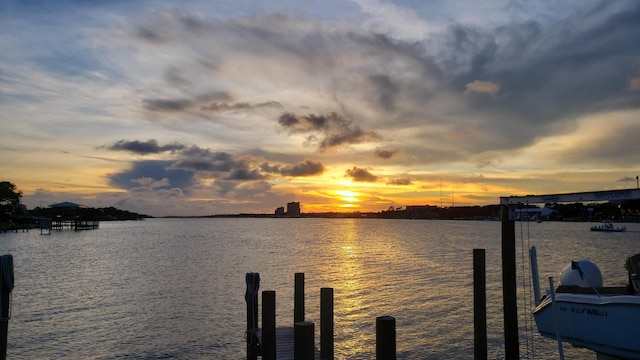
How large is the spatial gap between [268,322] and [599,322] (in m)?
8.35

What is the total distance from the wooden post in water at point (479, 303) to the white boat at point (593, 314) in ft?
4.99

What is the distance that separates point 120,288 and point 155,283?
3.60 meters

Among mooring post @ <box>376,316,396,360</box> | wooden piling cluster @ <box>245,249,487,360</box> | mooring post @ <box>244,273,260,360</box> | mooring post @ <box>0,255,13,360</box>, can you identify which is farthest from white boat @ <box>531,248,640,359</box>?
mooring post @ <box>0,255,13,360</box>

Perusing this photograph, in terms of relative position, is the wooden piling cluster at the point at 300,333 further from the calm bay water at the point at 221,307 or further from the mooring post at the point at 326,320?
the calm bay water at the point at 221,307

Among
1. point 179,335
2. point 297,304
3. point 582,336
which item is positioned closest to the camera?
point 582,336

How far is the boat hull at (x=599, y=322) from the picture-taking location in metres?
12.0

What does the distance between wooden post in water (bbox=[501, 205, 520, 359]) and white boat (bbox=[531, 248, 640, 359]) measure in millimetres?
704

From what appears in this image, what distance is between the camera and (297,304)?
55.8ft

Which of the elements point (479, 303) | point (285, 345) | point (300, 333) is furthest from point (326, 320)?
point (300, 333)

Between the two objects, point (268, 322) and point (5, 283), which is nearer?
point (268, 322)

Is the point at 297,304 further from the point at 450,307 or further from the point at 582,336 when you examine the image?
the point at 450,307

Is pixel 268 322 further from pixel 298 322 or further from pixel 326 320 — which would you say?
pixel 326 320

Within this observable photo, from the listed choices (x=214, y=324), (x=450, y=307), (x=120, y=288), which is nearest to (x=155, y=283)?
(x=120, y=288)

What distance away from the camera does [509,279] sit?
13.9 metres
